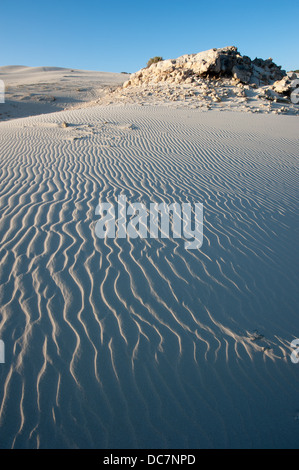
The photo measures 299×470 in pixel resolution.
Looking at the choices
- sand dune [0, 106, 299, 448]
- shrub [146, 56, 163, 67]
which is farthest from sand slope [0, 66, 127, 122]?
sand dune [0, 106, 299, 448]

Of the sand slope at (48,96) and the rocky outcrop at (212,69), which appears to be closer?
the rocky outcrop at (212,69)

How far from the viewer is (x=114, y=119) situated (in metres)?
14.1

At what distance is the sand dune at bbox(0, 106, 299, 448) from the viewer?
2.36m

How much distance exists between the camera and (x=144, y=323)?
317cm

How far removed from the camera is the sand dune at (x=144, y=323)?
2.36 metres

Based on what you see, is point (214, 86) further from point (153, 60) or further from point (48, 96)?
point (48, 96)

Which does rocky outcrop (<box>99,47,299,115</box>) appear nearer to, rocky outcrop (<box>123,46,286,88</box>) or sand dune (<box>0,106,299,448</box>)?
rocky outcrop (<box>123,46,286,88</box>)

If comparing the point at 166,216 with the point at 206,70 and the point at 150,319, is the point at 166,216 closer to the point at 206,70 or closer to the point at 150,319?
the point at 150,319

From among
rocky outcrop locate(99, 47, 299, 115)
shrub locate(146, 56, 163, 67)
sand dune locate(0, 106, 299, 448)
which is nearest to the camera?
sand dune locate(0, 106, 299, 448)

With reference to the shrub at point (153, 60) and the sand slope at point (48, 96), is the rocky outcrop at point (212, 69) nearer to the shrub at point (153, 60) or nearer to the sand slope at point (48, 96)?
the shrub at point (153, 60)

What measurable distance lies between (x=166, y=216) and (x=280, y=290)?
7.94 ft

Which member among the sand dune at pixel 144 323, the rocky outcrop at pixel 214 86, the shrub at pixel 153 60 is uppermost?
the shrub at pixel 153 60

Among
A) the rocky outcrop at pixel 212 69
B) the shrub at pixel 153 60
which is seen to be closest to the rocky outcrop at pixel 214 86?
the rocky outcrop at pixel 212 69

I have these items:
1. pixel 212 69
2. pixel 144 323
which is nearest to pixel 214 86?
pixel 212 69
